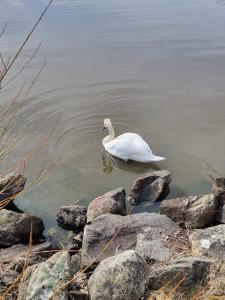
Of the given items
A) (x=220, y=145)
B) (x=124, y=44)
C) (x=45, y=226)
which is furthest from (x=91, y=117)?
(x=124, y=44)

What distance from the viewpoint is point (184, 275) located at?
423cm

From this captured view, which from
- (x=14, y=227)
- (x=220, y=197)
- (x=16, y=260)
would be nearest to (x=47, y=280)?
(x=16, y=260)

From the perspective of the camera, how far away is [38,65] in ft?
39.7

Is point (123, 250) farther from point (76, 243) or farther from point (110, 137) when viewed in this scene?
point (110, 137)

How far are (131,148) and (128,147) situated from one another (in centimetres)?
8

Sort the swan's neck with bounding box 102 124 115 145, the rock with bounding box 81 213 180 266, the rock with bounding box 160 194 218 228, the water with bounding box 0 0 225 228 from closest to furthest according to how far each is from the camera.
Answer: the rock with bounding box 81 213 180 266 < the rock with bounding box 160 194 218 228 < the water with bounding box 0 0 225 228 < the swan's neck with bounding box 102 124 115 145

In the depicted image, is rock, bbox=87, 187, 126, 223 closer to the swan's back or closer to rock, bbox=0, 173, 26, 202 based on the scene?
rock, bbox=0, 173, 26, 202

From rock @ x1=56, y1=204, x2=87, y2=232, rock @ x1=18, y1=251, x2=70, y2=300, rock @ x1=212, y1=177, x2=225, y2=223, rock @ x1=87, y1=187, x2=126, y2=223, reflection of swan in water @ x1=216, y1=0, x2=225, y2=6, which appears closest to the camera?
rock @ x1=18, y1=251, x2=70, y2=300

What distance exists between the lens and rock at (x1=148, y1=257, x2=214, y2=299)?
14.0ft

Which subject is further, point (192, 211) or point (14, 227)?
point (14, 227)

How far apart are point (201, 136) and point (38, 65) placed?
18.4 feet

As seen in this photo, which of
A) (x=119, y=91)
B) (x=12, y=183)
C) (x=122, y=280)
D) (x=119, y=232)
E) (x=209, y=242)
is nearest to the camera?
(x=122, y=280)

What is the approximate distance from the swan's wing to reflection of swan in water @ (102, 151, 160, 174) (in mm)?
163

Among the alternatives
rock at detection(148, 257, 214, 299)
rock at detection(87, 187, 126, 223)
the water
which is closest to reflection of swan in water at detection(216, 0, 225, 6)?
the water
